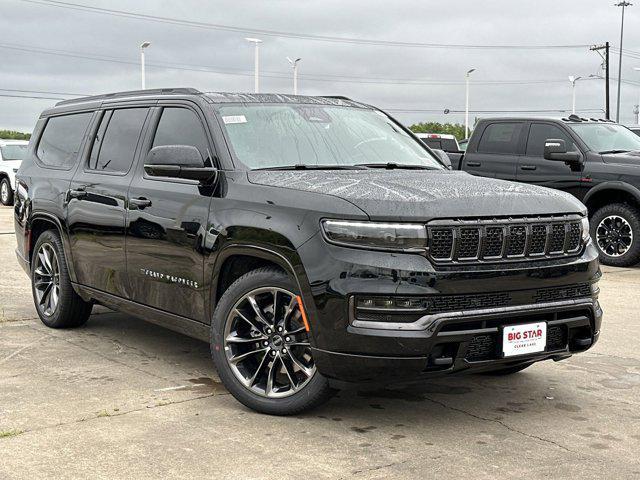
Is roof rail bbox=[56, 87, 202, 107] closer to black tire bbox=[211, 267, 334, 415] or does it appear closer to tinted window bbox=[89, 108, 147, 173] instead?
tinted window bbox=[89, 108, 147, 173]

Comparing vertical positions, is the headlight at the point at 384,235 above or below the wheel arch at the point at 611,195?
above

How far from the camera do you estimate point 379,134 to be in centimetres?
607

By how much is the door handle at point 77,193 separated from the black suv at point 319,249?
67 mm

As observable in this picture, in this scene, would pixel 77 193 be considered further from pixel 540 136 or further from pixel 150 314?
pixel 540 136

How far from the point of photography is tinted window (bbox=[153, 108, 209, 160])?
5.62m

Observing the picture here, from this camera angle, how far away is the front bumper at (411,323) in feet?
14.1

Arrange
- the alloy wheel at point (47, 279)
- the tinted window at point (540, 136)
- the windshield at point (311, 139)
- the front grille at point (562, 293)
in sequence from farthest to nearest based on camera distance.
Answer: the tinted window at point (540, 136) → the alloy wheel at point (47, 279) → the windshield at point (311, 139) → the front grille at point (562, 293)

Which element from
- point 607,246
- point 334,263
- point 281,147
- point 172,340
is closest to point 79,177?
point 172,340

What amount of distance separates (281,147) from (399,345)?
1697 mm

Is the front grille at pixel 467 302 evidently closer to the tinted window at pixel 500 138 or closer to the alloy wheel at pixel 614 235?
the alloy wheel at pixel 614 235

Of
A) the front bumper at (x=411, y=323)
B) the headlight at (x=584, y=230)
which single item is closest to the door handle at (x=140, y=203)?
the front bumper at (x=411, y=323)

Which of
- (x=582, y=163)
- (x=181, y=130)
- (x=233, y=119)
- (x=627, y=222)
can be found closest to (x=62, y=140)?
(x=181, y=130)

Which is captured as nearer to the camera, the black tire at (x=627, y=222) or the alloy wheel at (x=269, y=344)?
the alloy wheel at (x=269, y=344)

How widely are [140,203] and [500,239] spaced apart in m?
2.47
